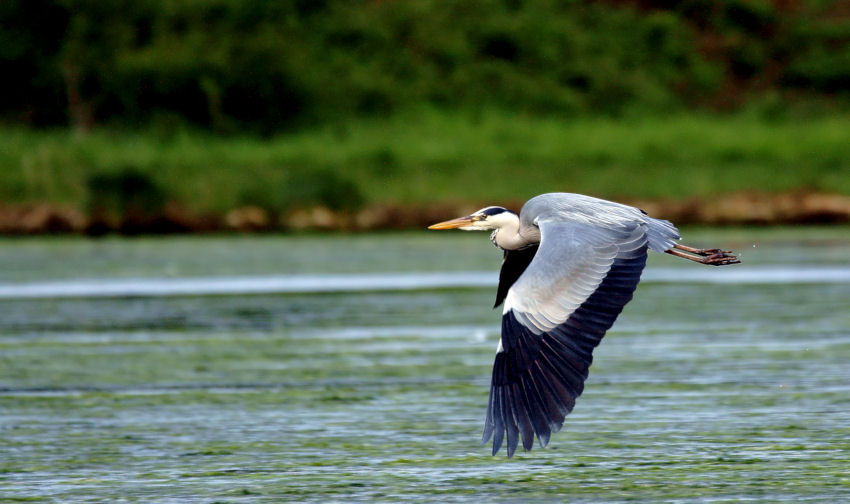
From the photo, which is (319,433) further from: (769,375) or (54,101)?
(54,101)

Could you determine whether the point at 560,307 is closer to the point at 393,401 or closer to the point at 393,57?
the point at 393,401

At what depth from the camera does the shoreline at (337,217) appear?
94.3ft

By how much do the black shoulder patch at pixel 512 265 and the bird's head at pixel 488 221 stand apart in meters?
0.14

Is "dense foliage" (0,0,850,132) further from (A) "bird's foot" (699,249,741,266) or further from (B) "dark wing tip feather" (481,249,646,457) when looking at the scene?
(B) "dark wing tip feather" (481,249,646,457)

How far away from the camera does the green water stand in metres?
6.61

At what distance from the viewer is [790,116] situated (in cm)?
4506

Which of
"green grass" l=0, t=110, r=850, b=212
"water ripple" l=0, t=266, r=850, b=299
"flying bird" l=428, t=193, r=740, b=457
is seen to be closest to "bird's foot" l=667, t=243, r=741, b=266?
"flying bird" l=428, t=193, r=740, b=457

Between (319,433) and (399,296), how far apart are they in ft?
25.8

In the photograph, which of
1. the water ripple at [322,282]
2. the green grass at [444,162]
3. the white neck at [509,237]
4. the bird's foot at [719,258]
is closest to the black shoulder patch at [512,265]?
the white neck at [509,237]

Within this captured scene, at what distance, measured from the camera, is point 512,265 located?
7.42m

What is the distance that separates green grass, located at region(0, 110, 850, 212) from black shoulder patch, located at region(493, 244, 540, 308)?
73.0 ft

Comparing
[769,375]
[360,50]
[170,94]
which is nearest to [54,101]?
[170,94]

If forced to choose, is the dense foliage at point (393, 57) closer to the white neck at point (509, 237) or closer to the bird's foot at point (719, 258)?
the bird's foot at point (719, 258)

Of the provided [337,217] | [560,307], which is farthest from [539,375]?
[337,217]
